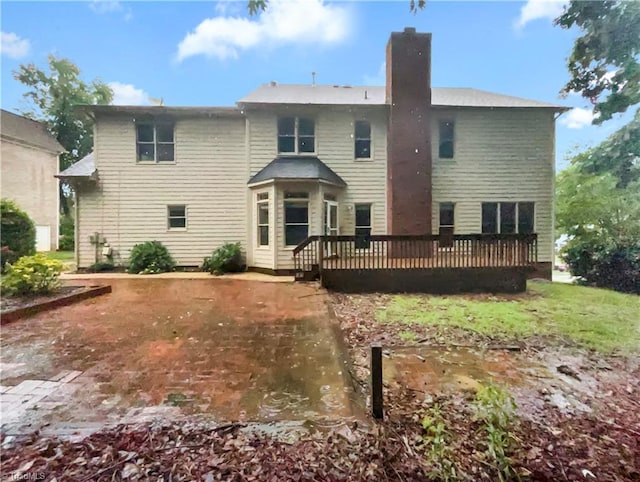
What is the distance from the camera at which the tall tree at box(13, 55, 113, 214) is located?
7.72ft

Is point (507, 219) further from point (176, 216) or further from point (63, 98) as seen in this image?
point (63, 98)

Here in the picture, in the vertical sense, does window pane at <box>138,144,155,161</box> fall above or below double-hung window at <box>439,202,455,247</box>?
above

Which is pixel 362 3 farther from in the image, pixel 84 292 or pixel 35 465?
pixel 84 292

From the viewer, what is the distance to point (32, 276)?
380 cm

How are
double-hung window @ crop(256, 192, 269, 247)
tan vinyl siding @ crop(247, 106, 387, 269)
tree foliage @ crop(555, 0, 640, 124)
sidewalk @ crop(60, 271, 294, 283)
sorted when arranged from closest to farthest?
tree foliage @ crop(555, 0, 640, 124) → sidewalk @ crop(60, 271, 294, 283) → tan vinyl siding @ crop(247, 106, 387, 269) → double-hung window @ crop(256, 192, 269, 247)

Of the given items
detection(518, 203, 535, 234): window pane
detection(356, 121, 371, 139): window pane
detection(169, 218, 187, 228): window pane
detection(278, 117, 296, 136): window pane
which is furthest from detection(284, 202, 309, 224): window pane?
detection(518, 203, 535, 234): window pane

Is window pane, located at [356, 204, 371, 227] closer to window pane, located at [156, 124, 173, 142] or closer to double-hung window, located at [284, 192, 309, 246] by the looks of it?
double-hung window, located at [284, 192, 309, 246]

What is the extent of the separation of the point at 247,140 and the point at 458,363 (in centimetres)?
551

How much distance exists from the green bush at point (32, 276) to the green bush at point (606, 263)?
15.8ft

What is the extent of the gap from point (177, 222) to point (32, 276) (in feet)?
6.26

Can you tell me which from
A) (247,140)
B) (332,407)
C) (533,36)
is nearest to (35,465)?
(332,407)

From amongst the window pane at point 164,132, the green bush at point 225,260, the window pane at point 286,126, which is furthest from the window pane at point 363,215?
the window pane at point 164,132

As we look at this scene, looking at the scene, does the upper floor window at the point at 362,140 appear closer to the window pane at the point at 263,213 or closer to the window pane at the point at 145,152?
the window pane at the point at 263,213

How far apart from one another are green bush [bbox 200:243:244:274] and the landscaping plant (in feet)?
10.7
